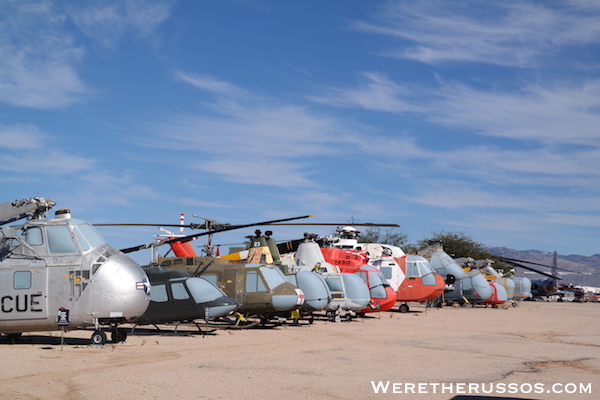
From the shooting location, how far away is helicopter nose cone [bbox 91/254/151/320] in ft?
43.8

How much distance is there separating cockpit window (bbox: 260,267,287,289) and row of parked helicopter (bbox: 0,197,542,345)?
32 millimetres

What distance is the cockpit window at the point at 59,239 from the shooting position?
1373 centimetres

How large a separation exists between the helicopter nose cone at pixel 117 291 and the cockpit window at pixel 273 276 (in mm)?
6236

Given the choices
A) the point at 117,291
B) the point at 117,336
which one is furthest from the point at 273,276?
the point at 117,291

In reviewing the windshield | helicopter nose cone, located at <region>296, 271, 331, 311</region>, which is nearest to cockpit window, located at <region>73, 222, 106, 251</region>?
the windshield

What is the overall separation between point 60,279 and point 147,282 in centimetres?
170

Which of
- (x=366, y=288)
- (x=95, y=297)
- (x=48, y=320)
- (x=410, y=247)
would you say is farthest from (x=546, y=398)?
(x=410, y=247)

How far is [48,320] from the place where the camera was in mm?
13500

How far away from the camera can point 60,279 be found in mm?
13508

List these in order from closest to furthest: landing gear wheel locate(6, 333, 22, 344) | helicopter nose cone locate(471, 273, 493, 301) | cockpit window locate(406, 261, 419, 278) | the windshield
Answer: landing gear wheel locate(6, 333, 22, 344) < the windshield < cockpit window locate(406, 261, 419, 278) < helicopter nose cone locate(471, 273, 493, 301)

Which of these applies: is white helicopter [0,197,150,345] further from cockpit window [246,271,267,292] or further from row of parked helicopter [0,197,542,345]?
cockpit window [246,271,267,292]

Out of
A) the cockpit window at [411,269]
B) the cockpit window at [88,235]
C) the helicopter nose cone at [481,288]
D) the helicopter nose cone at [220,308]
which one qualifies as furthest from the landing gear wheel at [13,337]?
the helicopter nose cone at [481,288]

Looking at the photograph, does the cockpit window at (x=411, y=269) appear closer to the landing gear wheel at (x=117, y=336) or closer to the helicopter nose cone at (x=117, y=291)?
the landing gear wheel at (x=117, y=336)

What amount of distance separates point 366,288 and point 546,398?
15.7 metres
